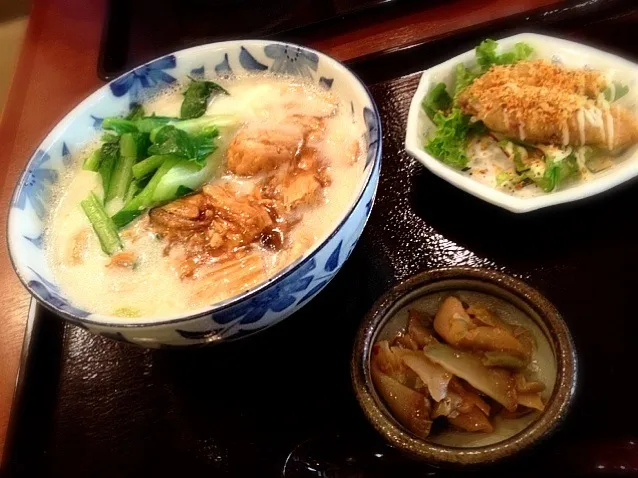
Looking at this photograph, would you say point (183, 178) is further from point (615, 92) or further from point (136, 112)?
point (615, 92)

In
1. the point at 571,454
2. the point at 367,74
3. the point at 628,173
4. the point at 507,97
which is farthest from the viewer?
the point at 367,74

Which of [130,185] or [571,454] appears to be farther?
[130,185]

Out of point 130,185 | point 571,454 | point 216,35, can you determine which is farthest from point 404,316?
point 216,35

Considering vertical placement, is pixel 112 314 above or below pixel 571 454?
above

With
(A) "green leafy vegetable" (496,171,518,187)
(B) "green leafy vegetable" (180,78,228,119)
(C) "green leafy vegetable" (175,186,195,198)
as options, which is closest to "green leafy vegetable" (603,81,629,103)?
(A) "green leafy vegetable" (496,171,518,187)

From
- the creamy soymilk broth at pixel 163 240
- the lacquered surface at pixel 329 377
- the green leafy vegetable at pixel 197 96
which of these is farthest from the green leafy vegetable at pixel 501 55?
the green leafy vegetable at pixel 197 96

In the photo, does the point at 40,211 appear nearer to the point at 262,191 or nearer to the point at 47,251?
Answer: the point at 47,251
